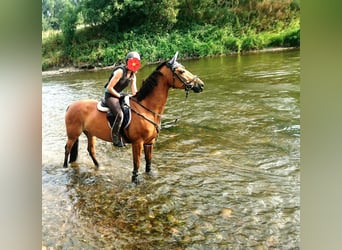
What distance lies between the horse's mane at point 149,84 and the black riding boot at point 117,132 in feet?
0.55

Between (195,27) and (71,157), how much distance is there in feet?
3.36

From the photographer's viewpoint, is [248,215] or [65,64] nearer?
[248,215]

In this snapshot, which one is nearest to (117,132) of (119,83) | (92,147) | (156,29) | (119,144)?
(119,144)

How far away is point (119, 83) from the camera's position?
2.35 meters

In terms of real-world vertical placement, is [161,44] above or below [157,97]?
above

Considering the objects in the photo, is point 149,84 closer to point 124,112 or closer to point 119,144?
point 124,112

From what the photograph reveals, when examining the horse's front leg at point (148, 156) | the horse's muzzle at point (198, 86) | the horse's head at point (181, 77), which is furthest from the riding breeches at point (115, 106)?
the horse's muzzle at point (198, 86)

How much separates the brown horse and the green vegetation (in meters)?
0.12

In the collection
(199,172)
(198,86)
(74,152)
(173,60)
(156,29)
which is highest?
(156,29)

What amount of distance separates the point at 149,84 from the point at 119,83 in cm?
17

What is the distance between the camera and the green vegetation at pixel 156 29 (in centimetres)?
234
